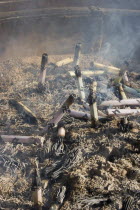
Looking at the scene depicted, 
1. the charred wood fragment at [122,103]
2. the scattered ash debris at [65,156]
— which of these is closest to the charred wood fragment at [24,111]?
the scattered ash debris at [65,156]

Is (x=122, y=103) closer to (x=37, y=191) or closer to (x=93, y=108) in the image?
(x=93, y=108)

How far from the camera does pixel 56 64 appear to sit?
8961 millimetres

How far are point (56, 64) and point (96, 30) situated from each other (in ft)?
8.17

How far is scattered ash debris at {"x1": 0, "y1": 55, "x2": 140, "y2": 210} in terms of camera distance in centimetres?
442

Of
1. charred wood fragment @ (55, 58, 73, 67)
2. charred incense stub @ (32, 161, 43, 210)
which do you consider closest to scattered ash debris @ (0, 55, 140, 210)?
charred incense stub @ (32, 161, 43, 210)

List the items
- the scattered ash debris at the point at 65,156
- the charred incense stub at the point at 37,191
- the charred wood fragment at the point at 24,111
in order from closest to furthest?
the charred incense stub at the point at 37,191 → the scattered ash debris at the point at 65,156 → the charred wood fragment at the point at 24,111

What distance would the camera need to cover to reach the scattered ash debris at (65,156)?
14.5 feet

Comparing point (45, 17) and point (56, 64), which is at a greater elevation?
point (45, 17)

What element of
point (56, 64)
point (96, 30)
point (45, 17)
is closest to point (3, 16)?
point (45, 17)

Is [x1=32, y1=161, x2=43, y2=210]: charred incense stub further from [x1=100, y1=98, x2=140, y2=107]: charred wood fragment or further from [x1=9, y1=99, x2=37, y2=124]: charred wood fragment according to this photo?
[x1=100, y1=98, x2=140, y2=107]: charred wood fragment

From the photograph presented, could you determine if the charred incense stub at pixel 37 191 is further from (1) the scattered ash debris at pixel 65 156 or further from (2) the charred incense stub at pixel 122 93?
(2) the charred incense stub at pixel 122 93

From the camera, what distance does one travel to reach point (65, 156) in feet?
17.1

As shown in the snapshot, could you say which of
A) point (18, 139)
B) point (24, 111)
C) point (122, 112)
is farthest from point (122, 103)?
point (18, 139)

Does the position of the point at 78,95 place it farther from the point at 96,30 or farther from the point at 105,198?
the point at 96,30
